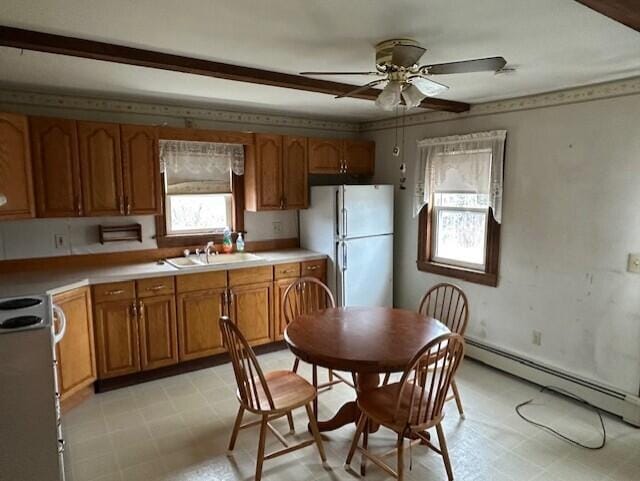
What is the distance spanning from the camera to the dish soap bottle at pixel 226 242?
418 cm

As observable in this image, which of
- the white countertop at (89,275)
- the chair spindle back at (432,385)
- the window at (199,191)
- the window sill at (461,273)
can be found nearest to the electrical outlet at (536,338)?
the window sill at (461,273)

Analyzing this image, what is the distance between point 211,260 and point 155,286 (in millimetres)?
674

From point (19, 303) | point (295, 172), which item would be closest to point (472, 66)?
point (19, 303)

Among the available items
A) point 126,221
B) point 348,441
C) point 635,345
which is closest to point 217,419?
point 348,441

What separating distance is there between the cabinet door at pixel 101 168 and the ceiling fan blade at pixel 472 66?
2.55m

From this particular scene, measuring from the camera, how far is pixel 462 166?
3.81m

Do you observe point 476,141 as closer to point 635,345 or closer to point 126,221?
point 635,345

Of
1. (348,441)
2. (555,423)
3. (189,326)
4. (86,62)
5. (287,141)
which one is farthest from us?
(287,141)

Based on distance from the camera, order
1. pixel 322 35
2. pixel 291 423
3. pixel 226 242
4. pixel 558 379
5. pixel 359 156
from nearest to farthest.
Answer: pixel 322 35
pixel 291 423
pixel 558 379
pixel 226 242
pixel 359 156

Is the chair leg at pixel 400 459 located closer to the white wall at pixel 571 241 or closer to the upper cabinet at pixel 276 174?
the white wall at pixel 571 241

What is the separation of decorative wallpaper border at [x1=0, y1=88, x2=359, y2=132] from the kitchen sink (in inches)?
51.7

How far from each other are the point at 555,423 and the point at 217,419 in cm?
231

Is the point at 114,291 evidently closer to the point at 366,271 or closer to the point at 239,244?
the point at 239,244

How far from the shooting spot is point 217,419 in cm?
292
